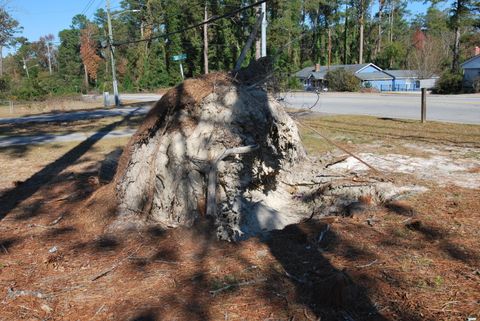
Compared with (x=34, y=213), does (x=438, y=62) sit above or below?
above

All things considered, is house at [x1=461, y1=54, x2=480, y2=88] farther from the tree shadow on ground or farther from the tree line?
the tree shadow on ground

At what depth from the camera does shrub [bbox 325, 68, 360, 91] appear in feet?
157

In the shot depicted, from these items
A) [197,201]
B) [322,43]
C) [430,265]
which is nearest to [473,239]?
[430,265]

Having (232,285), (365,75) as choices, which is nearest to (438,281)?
(232,285)

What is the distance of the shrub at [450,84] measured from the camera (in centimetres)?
3994

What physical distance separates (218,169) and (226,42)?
60870 millimetres

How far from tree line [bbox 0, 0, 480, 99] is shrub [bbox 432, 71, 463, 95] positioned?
22.7 ft

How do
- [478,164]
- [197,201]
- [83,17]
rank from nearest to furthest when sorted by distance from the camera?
[197,201], [478,164], [83,17]

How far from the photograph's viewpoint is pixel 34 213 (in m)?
6.35

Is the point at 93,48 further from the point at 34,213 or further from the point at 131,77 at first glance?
the point at 34,213

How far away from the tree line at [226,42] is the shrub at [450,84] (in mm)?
6926

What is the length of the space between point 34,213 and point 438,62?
58.7 m

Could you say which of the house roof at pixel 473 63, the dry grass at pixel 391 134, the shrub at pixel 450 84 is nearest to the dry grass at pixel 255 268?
the dry grass at pixel 391 134

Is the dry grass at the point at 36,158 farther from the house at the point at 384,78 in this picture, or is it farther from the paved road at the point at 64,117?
the house at the point at 384,78
